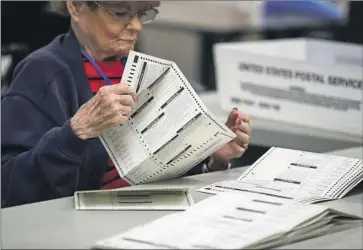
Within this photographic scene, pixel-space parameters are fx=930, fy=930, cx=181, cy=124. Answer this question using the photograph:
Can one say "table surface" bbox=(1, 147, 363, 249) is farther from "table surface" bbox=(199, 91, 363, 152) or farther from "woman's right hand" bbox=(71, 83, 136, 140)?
"table surface" bbox=(199, 91, 363, 152)

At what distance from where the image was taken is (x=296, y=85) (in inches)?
110

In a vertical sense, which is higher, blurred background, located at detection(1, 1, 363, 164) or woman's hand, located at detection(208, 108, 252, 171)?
woman's hand, located at detection(208, 108, 252, 171)

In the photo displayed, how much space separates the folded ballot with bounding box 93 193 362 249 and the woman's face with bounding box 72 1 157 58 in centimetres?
53

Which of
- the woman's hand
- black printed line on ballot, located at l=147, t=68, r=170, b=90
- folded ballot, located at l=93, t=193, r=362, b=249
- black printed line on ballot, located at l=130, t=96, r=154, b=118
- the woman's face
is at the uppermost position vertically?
the woman's face

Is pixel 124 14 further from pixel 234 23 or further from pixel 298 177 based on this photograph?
pixel 234 23

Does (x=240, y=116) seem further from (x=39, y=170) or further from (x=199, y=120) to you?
(x=39, y=170)

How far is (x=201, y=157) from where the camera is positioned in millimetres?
1972

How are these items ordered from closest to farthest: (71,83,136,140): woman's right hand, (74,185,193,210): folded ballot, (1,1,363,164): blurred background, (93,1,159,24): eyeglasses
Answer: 1. (74,185,193,210): folded ballot
2. (71,83,136,140): woman's right hand
3. (93,1,159,24): eyeglasses
4. (1,1,363,164): blurred background

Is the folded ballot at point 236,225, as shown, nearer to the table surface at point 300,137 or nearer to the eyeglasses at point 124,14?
the eyeglasses at point 124,14

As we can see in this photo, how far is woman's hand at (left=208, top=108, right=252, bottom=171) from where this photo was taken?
2.09 metres

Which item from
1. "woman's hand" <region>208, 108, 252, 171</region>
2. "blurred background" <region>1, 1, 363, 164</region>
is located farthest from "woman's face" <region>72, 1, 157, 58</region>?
"blurred background" <region>1, 1, 363, 164</region>

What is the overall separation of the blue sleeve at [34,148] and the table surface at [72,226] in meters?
0.18

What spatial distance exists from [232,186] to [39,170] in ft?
1.35

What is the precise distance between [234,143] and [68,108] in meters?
0.38
